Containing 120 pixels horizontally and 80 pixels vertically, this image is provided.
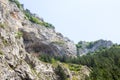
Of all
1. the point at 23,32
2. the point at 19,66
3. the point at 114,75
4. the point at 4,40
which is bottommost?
the point at 114,75

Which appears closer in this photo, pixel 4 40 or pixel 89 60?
pixel 4 40

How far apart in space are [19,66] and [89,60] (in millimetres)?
70277

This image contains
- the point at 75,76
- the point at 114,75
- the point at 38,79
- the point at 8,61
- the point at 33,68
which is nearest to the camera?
the point at 114,75

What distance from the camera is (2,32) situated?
135 m

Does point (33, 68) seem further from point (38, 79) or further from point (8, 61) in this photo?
point (8, 61)

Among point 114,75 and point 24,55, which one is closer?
point 114,75

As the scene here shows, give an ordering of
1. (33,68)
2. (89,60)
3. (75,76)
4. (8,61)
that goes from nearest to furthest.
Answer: (8,61) → (33,68) → (75,76) → (89,60)

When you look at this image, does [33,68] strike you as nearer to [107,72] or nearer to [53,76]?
[53,76]

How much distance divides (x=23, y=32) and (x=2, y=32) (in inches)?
2418

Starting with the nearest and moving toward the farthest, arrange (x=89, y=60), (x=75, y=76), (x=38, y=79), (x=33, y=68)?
1. (x=38, y=79)
2. (x=33, y=68)
3. (x=75, y=76)
4. (x=89, y=60)

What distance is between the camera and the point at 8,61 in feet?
394

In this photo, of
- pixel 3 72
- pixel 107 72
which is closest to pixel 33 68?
pixel 3 72

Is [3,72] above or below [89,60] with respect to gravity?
below

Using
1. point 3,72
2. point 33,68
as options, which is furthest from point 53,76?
point 3,72
